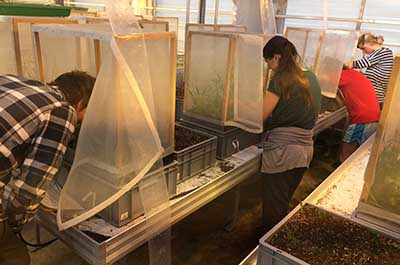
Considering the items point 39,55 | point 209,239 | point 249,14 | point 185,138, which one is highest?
point 249,14

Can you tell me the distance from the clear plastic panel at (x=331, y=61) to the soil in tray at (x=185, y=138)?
1.59 meters

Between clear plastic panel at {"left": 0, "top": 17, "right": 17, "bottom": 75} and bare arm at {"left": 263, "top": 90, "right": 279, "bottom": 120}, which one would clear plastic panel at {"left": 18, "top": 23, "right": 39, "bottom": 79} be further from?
bare arm at {"left": 263, "top": 90, "right": 279, "bottom": 120}

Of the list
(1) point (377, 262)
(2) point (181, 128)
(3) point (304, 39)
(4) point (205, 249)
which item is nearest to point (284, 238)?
(1) point (377, 262)

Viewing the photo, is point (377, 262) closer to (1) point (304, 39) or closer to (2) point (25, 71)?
(2) point (25, 71)

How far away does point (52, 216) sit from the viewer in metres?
1.37

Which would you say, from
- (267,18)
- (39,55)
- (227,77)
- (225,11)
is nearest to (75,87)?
(39,55)

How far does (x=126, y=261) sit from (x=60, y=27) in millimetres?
1429

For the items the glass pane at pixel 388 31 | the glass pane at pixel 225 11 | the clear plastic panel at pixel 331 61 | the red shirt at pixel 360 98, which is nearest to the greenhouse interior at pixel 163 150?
the red shirt at pixel 360 98

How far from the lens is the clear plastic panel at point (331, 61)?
9.54ft

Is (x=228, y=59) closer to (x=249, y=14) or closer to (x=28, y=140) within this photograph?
(x=28, y=140)

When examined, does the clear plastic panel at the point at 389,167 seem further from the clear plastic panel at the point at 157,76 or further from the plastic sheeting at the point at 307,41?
the plastic sheeting at the point at 307,41

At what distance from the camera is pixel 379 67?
Result: 332cm

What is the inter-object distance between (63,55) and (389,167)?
60.2 inches

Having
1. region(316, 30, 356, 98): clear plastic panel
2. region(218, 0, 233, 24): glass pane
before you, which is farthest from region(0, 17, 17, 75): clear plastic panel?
region(218, 0, 233, 24): glass pane
